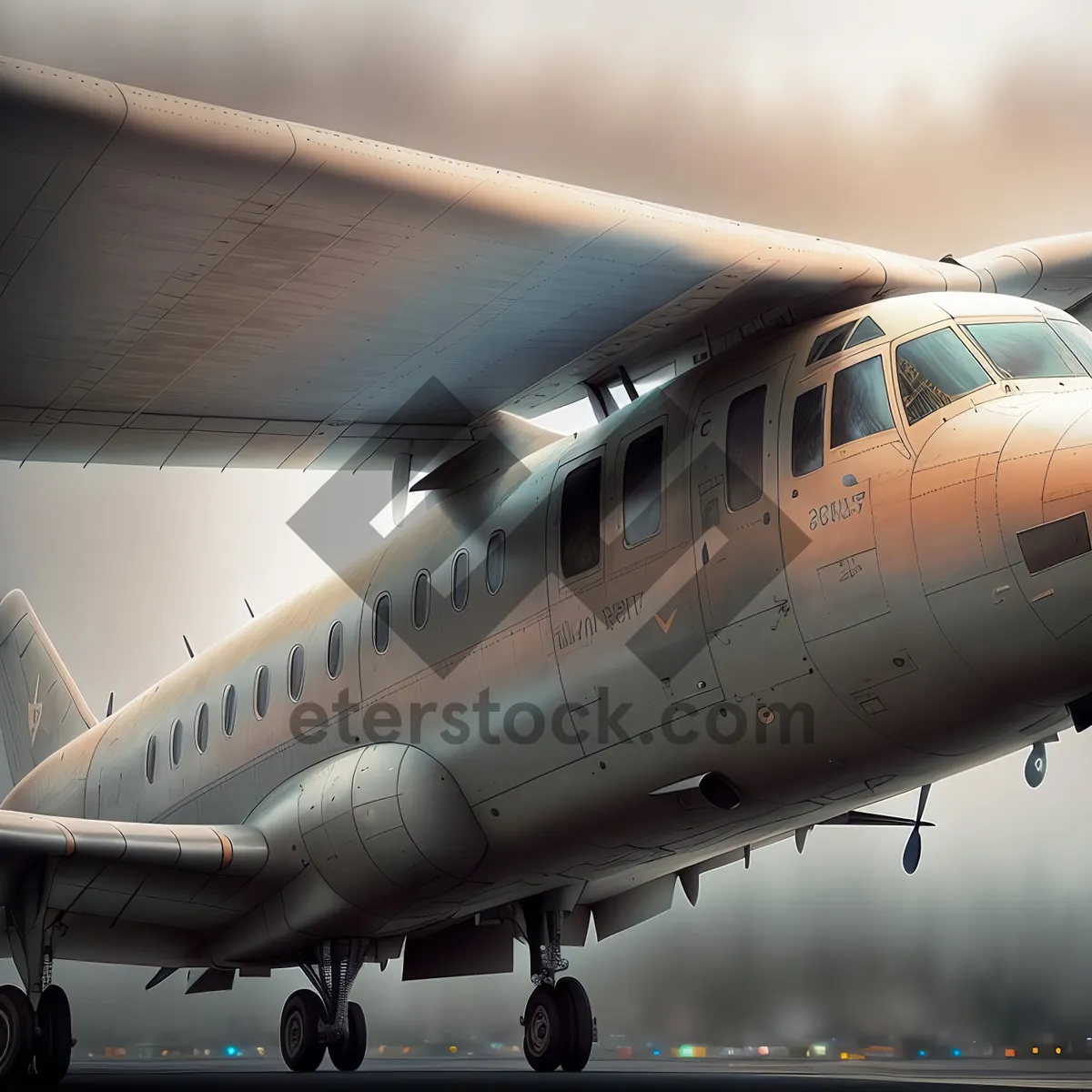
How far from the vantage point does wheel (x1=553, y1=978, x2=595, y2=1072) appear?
12188 mm

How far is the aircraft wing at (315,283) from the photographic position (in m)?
7.34

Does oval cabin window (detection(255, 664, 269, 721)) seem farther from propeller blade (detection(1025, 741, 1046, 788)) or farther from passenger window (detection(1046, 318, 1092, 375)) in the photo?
passenger window (detection(1046, 318, 1092, 375))

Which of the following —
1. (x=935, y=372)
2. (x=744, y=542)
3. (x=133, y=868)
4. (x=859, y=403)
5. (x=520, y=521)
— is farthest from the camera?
(x=133, y=868)

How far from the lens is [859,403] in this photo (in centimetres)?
778

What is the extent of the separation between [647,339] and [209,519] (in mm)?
12553

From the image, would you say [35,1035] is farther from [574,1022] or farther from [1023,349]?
[1023,349]

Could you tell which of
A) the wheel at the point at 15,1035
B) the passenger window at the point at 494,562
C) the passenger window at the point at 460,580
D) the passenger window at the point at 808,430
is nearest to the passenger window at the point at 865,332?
the passenger window at the point at 808,430

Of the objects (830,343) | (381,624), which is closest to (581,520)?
(830,343)

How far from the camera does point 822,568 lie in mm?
7602

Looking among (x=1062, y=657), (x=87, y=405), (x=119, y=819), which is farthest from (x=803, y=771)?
(x=119, y=819)

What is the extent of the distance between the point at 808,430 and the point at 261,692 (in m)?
6.26

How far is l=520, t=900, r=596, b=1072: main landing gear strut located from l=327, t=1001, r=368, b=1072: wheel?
2.24 meters

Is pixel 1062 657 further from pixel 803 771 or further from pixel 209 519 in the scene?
pixel 209 519

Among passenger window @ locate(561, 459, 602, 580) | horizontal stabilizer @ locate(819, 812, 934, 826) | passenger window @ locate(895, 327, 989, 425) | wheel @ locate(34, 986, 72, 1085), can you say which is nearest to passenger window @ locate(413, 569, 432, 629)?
passenger window @ locate(561, 459, 602, 580)
